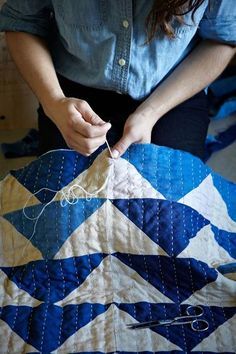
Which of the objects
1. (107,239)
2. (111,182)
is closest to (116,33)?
(111,182)

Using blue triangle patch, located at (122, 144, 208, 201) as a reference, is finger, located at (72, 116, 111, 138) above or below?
above

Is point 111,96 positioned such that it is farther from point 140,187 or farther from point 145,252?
point 145,252

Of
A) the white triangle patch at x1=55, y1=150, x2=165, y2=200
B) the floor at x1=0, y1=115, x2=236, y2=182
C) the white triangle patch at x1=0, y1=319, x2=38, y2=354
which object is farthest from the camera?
the floor at x1=0, y1=115, x2=236, y2=182

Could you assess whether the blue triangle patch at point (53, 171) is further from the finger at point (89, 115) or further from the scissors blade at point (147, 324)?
the scissors blade at point (147, 324)

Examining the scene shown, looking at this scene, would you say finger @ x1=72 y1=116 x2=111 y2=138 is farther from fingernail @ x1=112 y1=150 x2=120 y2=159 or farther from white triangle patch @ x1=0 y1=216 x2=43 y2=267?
white triangle patch @ x1=0 y1=216 x2=43 y2=267

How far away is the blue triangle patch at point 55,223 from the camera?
0.78 metres

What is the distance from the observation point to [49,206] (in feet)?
2.63

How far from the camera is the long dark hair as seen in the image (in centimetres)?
76

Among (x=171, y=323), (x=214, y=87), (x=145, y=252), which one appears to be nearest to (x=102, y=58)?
(x=145, y=252)

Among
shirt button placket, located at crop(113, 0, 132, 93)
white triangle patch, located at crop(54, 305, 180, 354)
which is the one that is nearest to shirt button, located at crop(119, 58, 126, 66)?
shirt button placket, located at crop(113, 0, 132, 93)

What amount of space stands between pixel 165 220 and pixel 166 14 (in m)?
0.37

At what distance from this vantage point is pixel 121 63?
2.84ft

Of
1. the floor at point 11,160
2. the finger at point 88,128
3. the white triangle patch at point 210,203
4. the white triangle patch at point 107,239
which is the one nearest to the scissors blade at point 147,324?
the white triangle patch at point 107,239

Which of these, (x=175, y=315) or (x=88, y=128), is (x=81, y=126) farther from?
(x=175, y=315)
